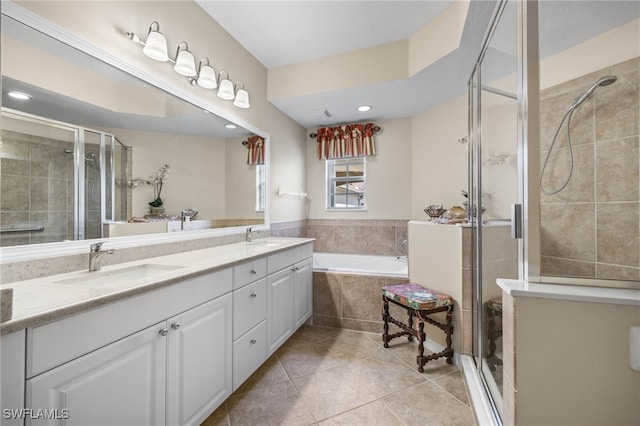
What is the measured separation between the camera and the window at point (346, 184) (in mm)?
3631

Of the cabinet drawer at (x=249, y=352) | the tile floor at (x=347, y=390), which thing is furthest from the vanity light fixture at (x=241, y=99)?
the tile floor at (x=347, y=390)

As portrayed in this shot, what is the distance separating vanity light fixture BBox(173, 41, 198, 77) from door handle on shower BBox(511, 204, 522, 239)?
2073mm

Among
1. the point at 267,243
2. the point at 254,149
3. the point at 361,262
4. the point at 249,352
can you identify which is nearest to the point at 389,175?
the point at 361,262

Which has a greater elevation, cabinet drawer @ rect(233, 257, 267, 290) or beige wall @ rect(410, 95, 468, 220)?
beige wall @ rect(410, 95, 468, 220)

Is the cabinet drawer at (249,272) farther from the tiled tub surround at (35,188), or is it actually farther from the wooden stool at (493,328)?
the wooden stool at (493,328)

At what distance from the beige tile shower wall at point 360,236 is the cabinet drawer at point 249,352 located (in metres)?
1.93

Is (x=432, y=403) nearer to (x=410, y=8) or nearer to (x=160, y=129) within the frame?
(x=160, y=129)

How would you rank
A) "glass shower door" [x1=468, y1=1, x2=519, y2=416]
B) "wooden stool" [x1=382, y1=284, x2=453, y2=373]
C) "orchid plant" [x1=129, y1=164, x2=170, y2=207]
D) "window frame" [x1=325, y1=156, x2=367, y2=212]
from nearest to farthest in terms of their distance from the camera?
"glass shower door" [x1=468, y1=1, x2=519, y2=416] → "orchid plant" [x1=129, y1=164, x2=170, y2=207] → "wooden stool" [x1=382, y1=284, x2=453, y2=373] → "window frame" [x1=325, y1=156, x2=367, y2=212]

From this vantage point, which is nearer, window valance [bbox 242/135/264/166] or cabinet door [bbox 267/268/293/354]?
cabinet door [bbox 267/268/293/354]

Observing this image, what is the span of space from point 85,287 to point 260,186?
1.71 meters

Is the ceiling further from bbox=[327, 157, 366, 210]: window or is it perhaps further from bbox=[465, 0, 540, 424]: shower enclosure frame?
bbox=[327, 157, 366, 210]: window

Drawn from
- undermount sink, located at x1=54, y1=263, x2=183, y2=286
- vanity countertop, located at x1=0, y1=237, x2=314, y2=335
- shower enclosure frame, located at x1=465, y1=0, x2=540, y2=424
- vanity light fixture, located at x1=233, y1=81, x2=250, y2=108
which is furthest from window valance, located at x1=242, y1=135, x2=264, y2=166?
shower enclosure frame, located at x1=465, y1=0, x2=540, y2=424

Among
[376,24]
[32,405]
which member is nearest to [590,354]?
[32,405]

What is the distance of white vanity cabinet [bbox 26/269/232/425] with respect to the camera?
0.78 metres
